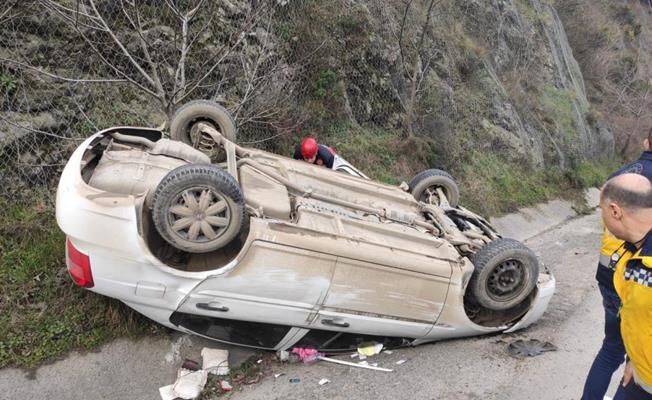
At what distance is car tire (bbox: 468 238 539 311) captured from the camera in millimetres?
3949

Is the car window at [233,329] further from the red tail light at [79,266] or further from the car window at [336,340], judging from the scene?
the red tail light at [79,266]

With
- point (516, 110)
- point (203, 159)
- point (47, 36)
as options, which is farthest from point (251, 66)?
point (516, 110)

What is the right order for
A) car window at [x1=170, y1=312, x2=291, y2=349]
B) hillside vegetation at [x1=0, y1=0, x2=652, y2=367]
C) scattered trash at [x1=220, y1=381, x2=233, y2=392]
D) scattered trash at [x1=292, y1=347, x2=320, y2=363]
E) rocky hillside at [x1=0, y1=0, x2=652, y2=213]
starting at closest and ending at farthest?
car window at [x1=170, y1=312, x2=291, y2=349] < scattered trash at [x1=220, y1=381, x2=233, y2=392] < scattered trash at [x1=292, y1=347, x2=320, y2=363] < hillside vegetation at [x1=0, y1=0, x2=652, y2=367] < rocky hillside at [x1=0, y1=0, x2=652, y2=213]

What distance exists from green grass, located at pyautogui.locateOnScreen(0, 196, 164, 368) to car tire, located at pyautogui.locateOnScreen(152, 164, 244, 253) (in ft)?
4.06

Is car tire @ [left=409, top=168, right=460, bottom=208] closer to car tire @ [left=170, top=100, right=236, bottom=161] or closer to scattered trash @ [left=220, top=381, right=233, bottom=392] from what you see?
car tire @ [left=170, top=100, right=236, bottom=161]

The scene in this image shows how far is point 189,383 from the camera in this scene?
3453 mm

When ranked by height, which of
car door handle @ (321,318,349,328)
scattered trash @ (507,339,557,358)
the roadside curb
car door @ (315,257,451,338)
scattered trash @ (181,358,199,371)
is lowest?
scattered trash @ (181,358,199,371)

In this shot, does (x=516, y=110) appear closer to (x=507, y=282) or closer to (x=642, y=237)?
(x=507, y=282)

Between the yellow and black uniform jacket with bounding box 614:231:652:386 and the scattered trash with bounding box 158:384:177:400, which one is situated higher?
the yellow and black uniform jacket with bounding box 614:231:652:386

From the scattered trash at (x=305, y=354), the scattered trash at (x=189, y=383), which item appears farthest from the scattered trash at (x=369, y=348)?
the scattered trash at (x=189, y=383)

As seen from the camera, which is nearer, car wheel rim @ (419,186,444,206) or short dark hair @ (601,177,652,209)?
short dark hair @ (601,177,652,209)

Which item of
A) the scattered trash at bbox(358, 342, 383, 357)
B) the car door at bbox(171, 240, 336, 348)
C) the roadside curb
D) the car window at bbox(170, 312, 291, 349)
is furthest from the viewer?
the roadside curb

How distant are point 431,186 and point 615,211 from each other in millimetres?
3627

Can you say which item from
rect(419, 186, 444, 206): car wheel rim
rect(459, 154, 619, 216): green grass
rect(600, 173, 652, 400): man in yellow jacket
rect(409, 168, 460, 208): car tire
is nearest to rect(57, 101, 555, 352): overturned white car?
rect(419, 186, 444, 206): car wheel rim
